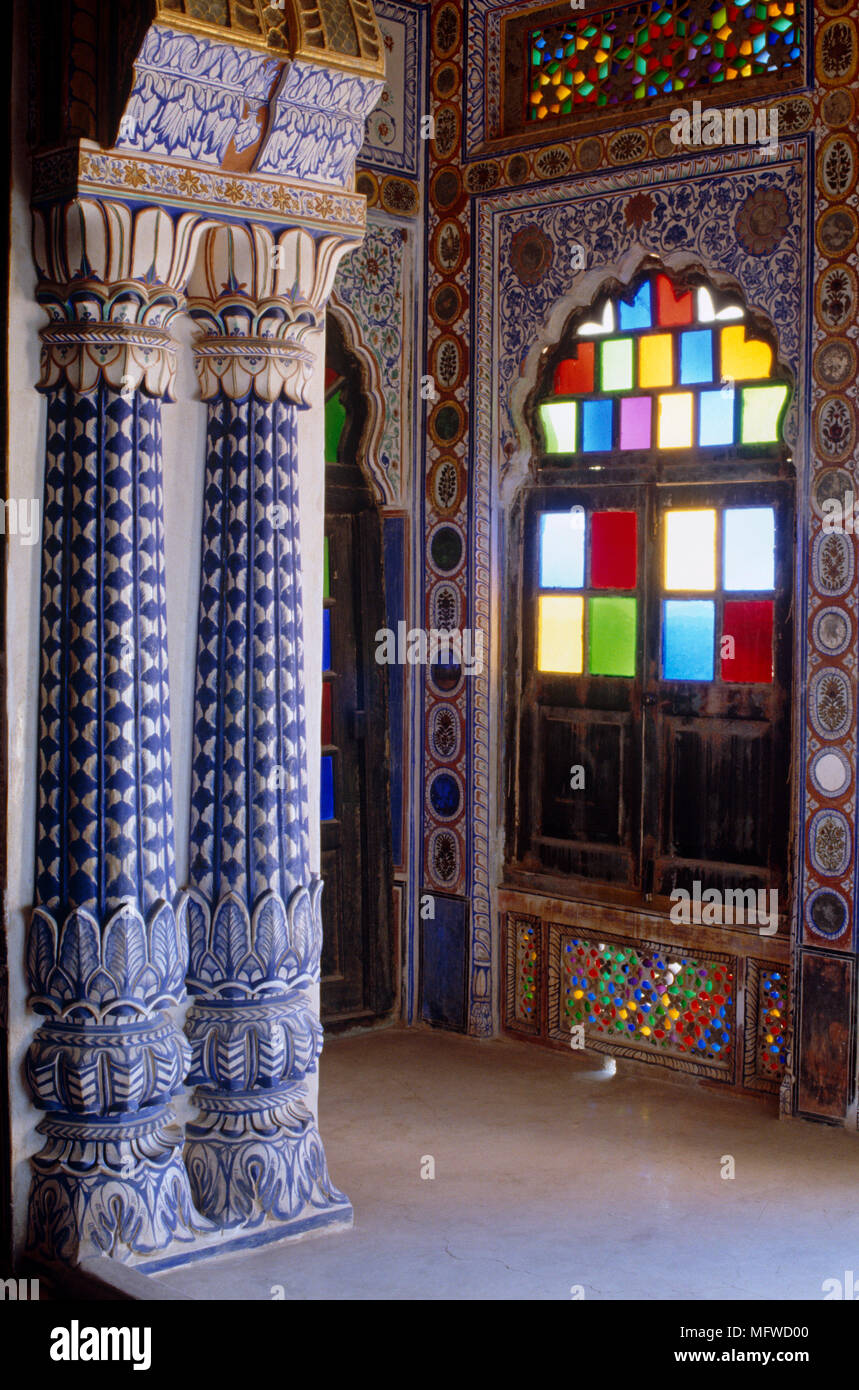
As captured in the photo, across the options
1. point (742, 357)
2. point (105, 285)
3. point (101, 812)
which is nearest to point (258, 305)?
point (105, 285)

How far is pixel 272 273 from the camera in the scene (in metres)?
4.43

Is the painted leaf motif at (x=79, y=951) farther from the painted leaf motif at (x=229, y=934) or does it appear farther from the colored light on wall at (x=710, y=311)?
the colored light on wall at (x=710, y=311)

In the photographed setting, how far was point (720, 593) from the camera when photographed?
6.03 m

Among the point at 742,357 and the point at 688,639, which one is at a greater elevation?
the point at 742,357

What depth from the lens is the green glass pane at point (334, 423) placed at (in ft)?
22.0

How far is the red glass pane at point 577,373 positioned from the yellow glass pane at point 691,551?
2.10 ft

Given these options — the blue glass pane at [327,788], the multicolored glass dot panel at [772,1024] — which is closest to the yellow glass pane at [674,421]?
the blue glass pane at [327,788]

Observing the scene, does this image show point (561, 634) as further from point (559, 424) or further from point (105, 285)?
point (105, 285)

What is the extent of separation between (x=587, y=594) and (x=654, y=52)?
198 cm

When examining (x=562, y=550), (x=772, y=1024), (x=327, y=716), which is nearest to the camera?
(x=772, y=1024)

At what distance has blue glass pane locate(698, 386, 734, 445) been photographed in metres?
6.00

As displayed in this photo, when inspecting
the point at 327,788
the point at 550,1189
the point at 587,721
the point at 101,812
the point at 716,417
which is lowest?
the point at 550,1189

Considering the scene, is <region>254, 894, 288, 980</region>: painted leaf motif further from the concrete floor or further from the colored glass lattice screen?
the colored glass lattice screen

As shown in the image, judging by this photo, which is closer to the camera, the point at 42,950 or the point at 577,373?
the point at 42,950
